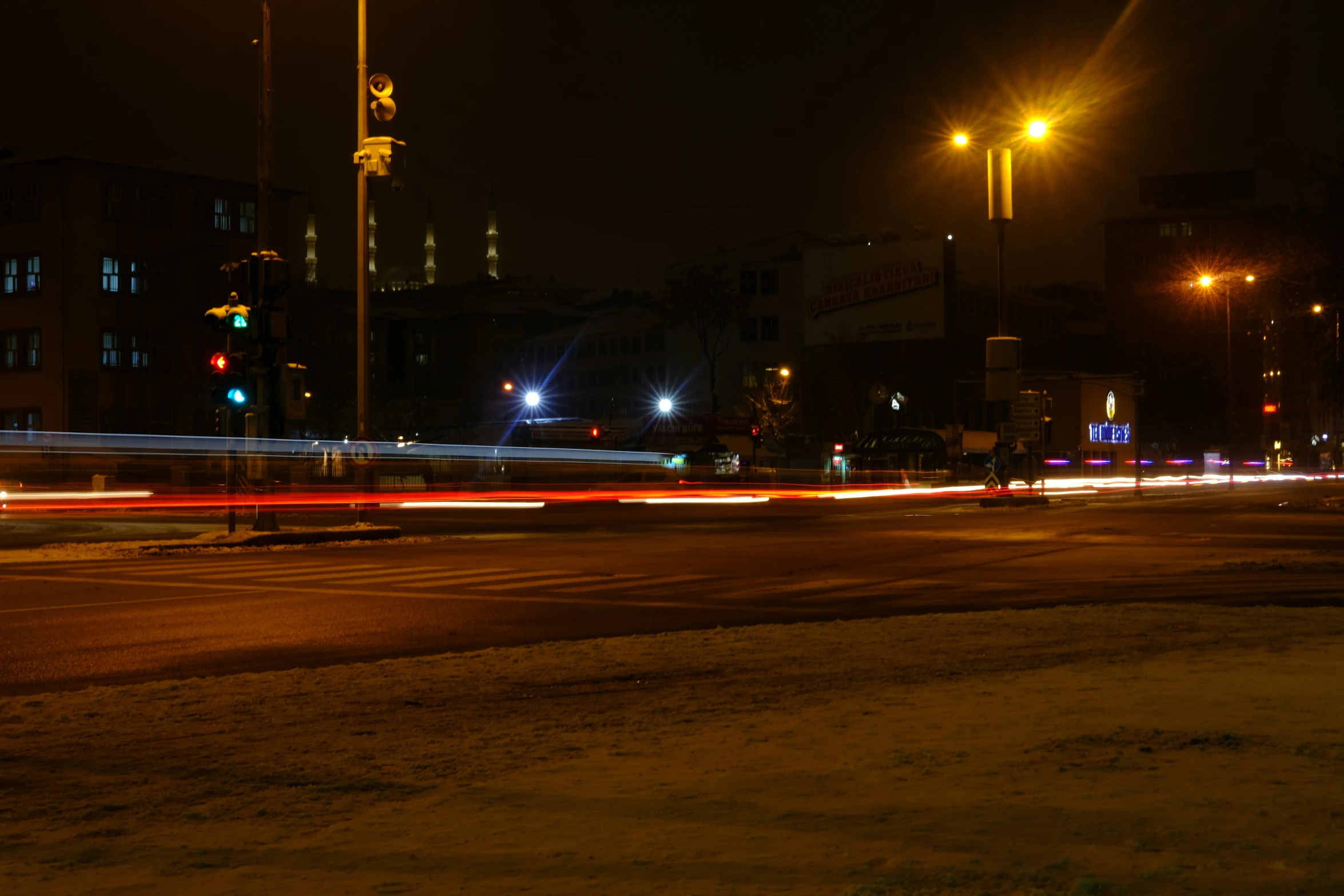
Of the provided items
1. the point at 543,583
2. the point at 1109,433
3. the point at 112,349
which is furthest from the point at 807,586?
the point at 1109,433

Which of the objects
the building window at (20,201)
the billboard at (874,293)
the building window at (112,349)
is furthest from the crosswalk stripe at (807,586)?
the building window at (20,201)

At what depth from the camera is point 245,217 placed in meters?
70.8

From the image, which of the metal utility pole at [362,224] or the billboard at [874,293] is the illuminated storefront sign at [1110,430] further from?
the metal utility pole at [362,224]

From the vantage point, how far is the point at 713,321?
87812mm

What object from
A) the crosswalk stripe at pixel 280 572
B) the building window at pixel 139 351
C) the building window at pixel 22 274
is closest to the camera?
the crosswalk stripe at pixel 280 572

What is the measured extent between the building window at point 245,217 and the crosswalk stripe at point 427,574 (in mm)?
55799

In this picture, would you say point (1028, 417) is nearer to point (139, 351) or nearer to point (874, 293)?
point (874, 293)

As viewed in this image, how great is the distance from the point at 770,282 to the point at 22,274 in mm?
45901

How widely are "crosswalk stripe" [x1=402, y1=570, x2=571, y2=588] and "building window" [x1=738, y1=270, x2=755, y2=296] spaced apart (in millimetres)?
74480

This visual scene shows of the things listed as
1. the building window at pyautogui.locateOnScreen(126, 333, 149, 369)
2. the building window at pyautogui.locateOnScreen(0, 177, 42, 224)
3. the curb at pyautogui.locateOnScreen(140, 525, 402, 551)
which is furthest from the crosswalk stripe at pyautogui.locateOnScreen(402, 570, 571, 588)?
the building window at pyautogui.locateOnScreen(0, 177, 42, 224)

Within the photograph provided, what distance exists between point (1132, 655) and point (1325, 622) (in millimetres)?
2791

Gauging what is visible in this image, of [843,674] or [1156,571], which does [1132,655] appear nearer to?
[843,674]

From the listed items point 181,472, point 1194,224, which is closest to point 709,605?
point 181,472

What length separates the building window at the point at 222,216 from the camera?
69188 mm
